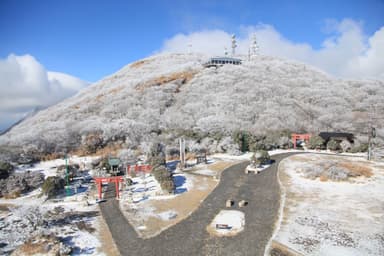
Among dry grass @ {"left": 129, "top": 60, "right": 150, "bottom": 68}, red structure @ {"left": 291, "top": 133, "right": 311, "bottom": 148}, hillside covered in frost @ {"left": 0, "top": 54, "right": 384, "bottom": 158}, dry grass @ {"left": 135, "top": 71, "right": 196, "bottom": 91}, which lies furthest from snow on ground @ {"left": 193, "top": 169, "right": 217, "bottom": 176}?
dry grass @ {"left": 129, "top": 60, "right": 150, "bottom": 68}

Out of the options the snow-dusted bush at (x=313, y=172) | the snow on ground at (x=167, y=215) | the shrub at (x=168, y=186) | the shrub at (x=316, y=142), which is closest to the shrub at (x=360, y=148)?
the shrub at (x=316, y=142)

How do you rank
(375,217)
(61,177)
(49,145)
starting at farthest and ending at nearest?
(49,145), (61,177), (375,217)

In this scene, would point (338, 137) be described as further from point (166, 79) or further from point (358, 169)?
point (166, 79)

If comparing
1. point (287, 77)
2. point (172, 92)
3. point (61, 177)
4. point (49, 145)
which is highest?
point (287, 77)

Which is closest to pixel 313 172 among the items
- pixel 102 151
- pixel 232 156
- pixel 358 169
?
pixel 358 169

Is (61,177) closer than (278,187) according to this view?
No

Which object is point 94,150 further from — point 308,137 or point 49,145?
point 308,137

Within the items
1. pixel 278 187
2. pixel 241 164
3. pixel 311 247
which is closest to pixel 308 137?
pixel 241 164

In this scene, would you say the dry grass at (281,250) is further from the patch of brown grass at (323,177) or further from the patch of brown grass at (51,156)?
the patch of brown grass at (51,156)
